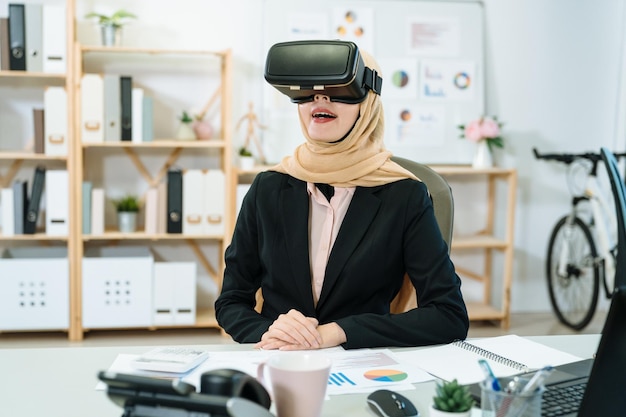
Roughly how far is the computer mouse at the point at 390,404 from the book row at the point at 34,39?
10.1 ft

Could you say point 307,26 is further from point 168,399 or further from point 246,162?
point 168,399

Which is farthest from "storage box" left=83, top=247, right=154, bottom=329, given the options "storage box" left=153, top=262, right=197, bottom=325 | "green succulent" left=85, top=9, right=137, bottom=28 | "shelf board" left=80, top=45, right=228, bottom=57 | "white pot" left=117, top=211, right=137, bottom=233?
"green succulent" left=85, top=9, right=137, bottom=28

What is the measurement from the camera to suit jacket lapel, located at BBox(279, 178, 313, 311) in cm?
169

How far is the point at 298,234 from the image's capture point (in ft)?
5.58

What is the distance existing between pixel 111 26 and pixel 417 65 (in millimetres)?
1675

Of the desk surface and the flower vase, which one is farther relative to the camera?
the flower vase

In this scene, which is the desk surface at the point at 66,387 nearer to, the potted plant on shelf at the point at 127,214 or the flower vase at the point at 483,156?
the potted plant on shelf at the point at 127,214

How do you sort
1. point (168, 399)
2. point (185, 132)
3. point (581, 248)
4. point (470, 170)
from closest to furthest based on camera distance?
point (168, 399) → point (185, 132) → point (470, 170) → point (581, 248)

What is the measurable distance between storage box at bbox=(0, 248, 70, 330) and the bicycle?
2699 millimetres

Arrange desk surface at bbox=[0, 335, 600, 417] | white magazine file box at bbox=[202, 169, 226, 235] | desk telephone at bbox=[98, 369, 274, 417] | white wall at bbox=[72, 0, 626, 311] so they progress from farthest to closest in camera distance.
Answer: white wall at bbox=[72, 0, 626, 311] → white magazine file box at bbox=[202, 169, 226, 235] → desk surface at bbox=[0, 335, 600, 417] → desk telephone at bbox=[98, 369, 274, 417]

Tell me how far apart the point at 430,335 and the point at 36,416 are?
774 mm

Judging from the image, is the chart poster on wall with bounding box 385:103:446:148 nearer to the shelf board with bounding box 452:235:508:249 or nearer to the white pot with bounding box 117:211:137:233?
the shelf board with bounding box 452:235:508:249

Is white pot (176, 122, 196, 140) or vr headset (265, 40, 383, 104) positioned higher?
vr headset (265, 40, 383, 104)

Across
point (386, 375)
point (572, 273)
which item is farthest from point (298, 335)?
point (572, 273)
